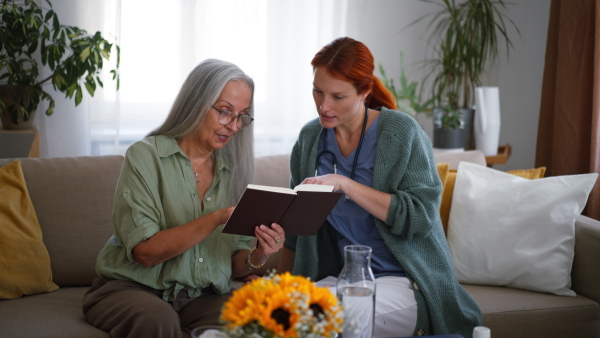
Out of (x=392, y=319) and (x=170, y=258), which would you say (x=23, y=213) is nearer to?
(x=170, y=258)

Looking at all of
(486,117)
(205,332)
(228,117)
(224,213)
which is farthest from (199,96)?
(486,117)

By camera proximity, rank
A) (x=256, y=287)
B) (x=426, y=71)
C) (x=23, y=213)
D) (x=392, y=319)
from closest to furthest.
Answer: (x=256, y=287)
(x=392, y=319)
(x=23, y=213)
(x=426, y=71)

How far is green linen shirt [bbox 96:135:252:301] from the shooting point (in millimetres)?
1871

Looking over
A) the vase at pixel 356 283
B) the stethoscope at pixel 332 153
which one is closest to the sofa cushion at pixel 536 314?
the stethoscope at pixel 332 153

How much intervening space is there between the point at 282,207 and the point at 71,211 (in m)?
0.97

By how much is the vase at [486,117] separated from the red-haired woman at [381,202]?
1.45 metres

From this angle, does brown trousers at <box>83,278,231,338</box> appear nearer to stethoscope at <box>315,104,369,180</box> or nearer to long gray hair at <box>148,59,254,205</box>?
long gray hair at <box>148,59,254,205</box>

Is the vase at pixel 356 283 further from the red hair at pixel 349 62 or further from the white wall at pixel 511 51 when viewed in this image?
the white wall at pixel 511 51

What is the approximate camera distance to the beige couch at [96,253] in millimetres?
2252

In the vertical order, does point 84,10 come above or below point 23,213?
above

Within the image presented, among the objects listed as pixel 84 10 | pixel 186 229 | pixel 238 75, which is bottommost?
pixel 186 229

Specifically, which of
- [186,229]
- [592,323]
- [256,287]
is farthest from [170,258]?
[592,323]

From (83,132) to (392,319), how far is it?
212cm

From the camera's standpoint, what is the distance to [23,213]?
2234mm
